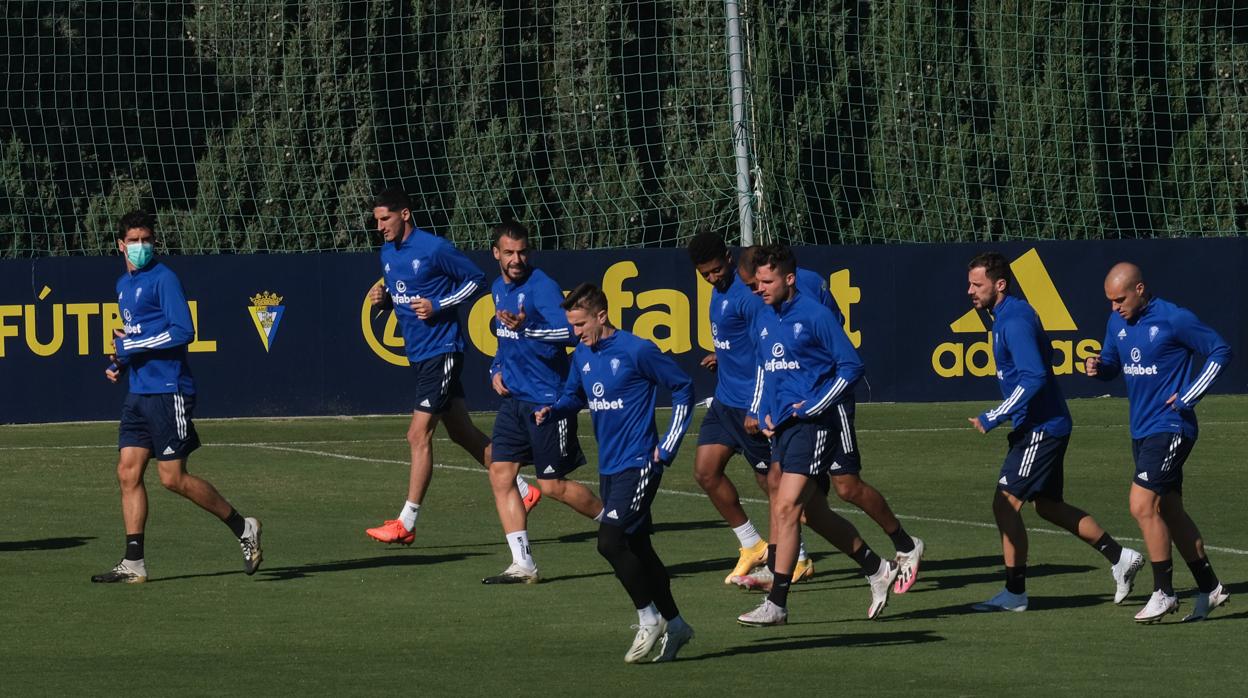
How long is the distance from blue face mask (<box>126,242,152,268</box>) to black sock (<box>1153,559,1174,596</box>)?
579cm

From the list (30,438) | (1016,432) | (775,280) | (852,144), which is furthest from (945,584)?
(852,144)

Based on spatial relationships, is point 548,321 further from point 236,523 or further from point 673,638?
point 673,638

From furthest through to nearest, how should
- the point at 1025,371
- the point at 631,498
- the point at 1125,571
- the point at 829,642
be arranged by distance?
1. the point at 1125,571
2. the point at 1025,371
3. the point at 829,642
4. the point at 631,498

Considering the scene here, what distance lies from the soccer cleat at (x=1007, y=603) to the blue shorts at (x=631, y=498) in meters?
2.20

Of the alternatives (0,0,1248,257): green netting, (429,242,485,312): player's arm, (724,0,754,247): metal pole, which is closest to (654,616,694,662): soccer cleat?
(429,242,485,312): player's arm

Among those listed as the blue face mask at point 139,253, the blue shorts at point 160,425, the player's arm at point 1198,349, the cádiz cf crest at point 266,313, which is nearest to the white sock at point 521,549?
the blue shorts at point 160,425

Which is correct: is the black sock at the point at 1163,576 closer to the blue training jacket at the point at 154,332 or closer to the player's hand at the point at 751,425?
the player's hand at the point at 751,425

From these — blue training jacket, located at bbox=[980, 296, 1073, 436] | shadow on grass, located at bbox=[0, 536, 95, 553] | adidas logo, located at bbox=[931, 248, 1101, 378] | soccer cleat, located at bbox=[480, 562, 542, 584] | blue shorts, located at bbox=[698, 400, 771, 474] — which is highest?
blue training jacket, located at bbox=[980, 296, 1073, 436]

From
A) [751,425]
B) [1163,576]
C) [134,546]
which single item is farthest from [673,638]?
[134,546]

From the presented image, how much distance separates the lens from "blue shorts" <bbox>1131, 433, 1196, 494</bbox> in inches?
424

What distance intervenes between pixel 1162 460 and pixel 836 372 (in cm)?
168

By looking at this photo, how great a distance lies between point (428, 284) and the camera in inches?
563

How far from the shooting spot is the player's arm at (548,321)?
42.1ft

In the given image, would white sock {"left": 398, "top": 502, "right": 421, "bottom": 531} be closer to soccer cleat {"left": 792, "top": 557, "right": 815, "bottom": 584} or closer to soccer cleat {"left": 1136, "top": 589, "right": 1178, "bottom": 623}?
soccer cleat {"left": 792, "top": 557, "right": 815, "bottom": 584}
